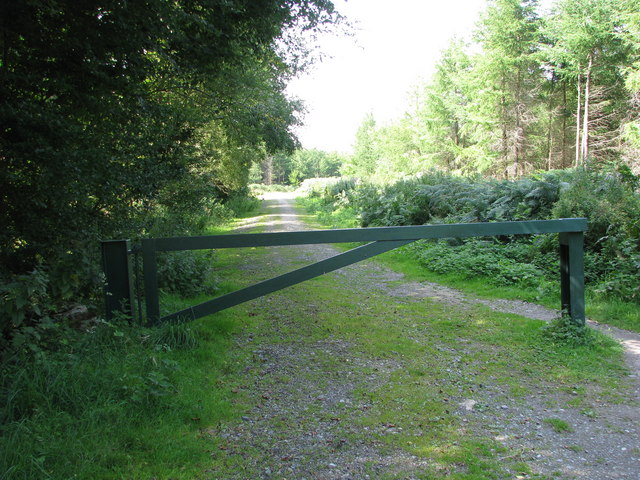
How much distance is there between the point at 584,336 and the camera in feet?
17.3

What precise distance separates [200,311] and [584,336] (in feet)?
14.8

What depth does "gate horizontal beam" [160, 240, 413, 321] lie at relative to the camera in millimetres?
4910

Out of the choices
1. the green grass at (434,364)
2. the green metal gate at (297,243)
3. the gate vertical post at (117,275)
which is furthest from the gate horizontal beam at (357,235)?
the green grass at (434,364)

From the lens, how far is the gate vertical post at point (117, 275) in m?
4.70

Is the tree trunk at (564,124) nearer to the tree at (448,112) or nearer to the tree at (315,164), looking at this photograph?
the tree at (448,112)

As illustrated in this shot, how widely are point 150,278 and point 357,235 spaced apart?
7.52 ft

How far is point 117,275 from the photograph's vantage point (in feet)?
15.5

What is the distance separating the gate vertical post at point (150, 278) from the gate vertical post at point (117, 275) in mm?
154

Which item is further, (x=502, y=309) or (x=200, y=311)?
(x=502, y=309)

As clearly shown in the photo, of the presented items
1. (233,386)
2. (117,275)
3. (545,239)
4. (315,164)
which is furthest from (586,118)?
(315,164)

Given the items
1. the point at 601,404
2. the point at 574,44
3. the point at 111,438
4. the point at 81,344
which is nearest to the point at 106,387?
the point at 111,438

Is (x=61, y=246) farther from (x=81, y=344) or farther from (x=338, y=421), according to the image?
(x=338, y=421)

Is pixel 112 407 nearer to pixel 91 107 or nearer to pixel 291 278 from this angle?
pixel 291 278

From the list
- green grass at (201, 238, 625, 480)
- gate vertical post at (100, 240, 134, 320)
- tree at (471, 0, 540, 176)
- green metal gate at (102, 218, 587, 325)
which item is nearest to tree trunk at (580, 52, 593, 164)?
tree at (471, 0, 540, 176)
